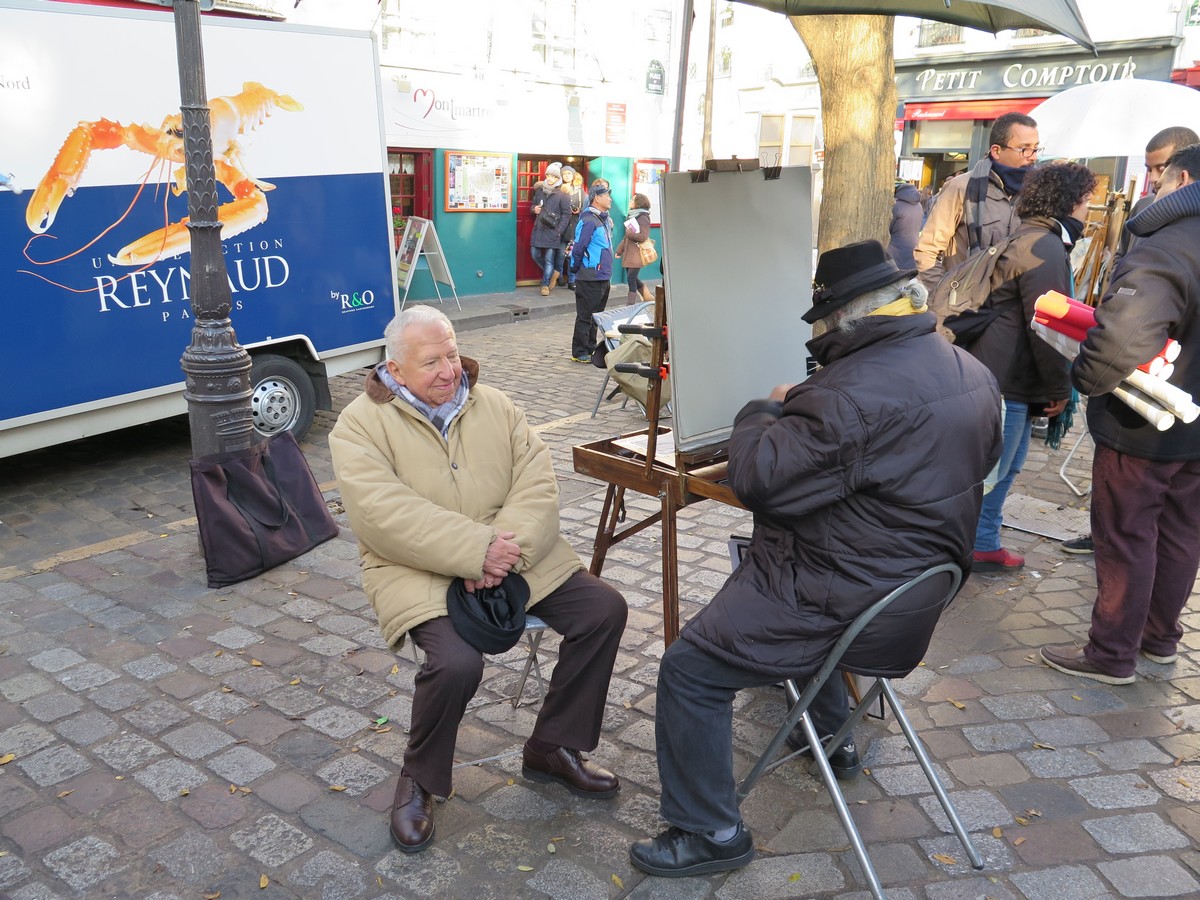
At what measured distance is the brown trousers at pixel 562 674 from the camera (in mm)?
3025

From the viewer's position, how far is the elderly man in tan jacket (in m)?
3.05

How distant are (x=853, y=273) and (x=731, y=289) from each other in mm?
908

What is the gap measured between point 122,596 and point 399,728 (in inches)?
76.3

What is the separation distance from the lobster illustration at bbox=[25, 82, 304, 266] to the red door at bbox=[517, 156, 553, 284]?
397 inches

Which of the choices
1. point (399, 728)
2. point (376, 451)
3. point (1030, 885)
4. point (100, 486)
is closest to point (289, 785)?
point (399, 728)

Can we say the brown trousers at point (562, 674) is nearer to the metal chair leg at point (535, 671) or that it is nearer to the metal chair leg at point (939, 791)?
the metal chair leg at point (535, 671)

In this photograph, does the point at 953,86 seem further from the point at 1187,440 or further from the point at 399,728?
the point at 399,728

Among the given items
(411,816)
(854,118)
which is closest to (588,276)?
(854,118)

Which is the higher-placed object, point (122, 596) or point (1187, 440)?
point (1187, 440)

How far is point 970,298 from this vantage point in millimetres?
4844

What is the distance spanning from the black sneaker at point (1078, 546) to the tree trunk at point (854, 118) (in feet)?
6.80

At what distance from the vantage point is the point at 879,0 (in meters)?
A: 3.78

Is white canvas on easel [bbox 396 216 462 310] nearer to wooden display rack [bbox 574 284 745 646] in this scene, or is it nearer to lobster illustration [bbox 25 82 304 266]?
lobster illustration [bbox 25 82 304 266]

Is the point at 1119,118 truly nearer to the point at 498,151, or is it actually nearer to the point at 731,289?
the point at 731,289
